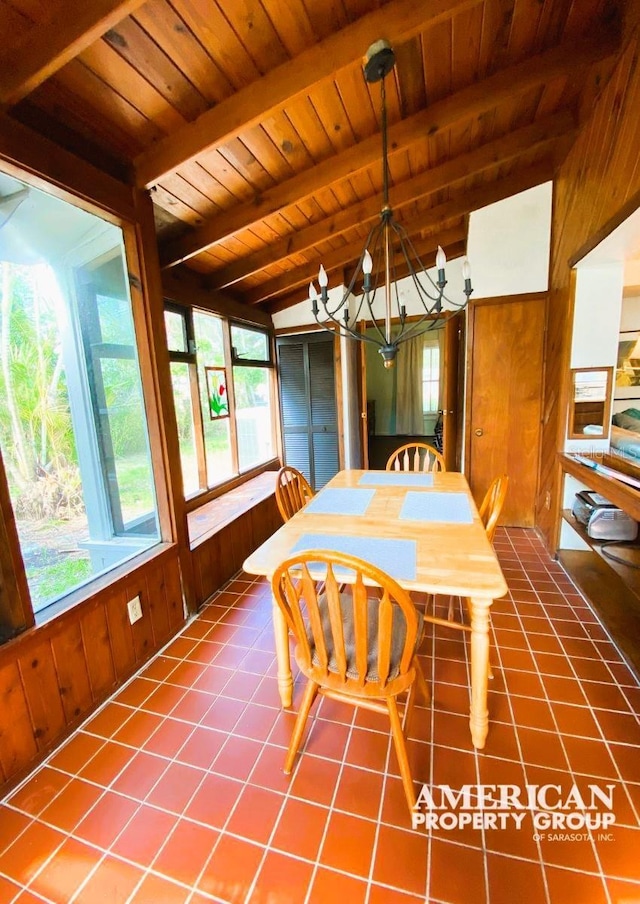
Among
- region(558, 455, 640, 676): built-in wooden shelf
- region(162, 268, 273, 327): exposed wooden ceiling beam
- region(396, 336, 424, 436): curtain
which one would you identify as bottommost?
region(558, 455, 640, 676): built-in wooden shelf

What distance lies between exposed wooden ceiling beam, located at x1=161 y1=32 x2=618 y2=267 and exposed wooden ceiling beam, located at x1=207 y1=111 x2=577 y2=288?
615 mm

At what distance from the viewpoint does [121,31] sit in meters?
1.25

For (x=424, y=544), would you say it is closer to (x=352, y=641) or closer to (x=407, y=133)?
(x=352, y=641)

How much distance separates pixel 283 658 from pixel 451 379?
324 cm

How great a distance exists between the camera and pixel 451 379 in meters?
3.95

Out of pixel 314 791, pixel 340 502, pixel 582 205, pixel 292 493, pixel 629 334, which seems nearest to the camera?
pixel 314 791

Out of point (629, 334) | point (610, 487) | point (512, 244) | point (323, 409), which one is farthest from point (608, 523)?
point (323, 409)

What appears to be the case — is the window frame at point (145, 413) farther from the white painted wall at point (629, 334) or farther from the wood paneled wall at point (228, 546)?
the white painted wall at point (629, 334)

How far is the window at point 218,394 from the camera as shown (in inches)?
114

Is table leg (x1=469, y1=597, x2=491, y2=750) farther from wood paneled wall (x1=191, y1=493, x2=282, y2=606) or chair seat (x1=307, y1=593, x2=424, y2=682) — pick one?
wood paneled wall (x1=191, y1=493, x2=282, y2=606)

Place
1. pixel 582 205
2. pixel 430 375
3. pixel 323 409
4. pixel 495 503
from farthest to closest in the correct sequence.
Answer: pixel 430 375
pixel 323 409
pixel 582 205
pixel 495 503

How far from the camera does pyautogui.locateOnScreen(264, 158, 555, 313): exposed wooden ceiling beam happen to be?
301 cm

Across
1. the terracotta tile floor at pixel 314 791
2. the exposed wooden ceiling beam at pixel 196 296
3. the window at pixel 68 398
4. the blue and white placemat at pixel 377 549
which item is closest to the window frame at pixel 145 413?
the window at pixel 68 398

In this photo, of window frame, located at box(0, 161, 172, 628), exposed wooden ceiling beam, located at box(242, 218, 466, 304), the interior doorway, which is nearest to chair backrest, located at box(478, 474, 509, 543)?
window frame, located at box(0, 161, 172, 628)
